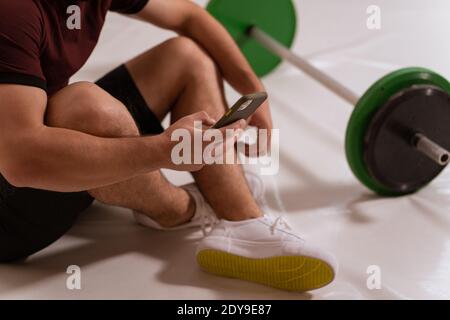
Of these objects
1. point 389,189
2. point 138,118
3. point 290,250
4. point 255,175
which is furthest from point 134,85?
point 389,189

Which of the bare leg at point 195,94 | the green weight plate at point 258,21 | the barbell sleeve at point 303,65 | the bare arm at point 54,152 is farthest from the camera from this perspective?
the green weight plate at point 258,21

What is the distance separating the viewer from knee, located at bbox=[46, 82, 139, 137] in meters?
0.88

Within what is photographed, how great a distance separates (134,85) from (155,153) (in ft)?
1.12

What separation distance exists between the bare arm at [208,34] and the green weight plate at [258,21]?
0.44m

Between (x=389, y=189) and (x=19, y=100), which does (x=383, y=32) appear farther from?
(x=19, y=100)

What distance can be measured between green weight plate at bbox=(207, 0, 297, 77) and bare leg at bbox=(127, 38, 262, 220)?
0.51 meters

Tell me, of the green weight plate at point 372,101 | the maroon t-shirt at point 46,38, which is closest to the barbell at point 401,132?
the green weight plate at point 372,101

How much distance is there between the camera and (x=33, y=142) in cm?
79

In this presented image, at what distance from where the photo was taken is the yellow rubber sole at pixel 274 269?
961 mm

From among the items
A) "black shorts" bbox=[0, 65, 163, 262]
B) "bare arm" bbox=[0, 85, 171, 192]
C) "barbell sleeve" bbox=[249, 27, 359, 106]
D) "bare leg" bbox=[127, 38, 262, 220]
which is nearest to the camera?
"bare arm" bbox=[0, 85, 171, 192]

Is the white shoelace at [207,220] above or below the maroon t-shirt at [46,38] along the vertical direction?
below

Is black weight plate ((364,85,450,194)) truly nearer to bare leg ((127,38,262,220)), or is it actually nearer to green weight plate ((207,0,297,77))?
bare leg ((127,38,262,220))

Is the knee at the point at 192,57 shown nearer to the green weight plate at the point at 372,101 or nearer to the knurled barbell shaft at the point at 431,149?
the green weight plate at the point at 372,101

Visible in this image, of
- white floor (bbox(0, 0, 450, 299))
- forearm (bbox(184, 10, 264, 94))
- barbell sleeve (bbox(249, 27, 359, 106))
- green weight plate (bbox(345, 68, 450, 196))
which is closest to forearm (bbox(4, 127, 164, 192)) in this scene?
white floor (bbox(0, 0, 450, 299))
